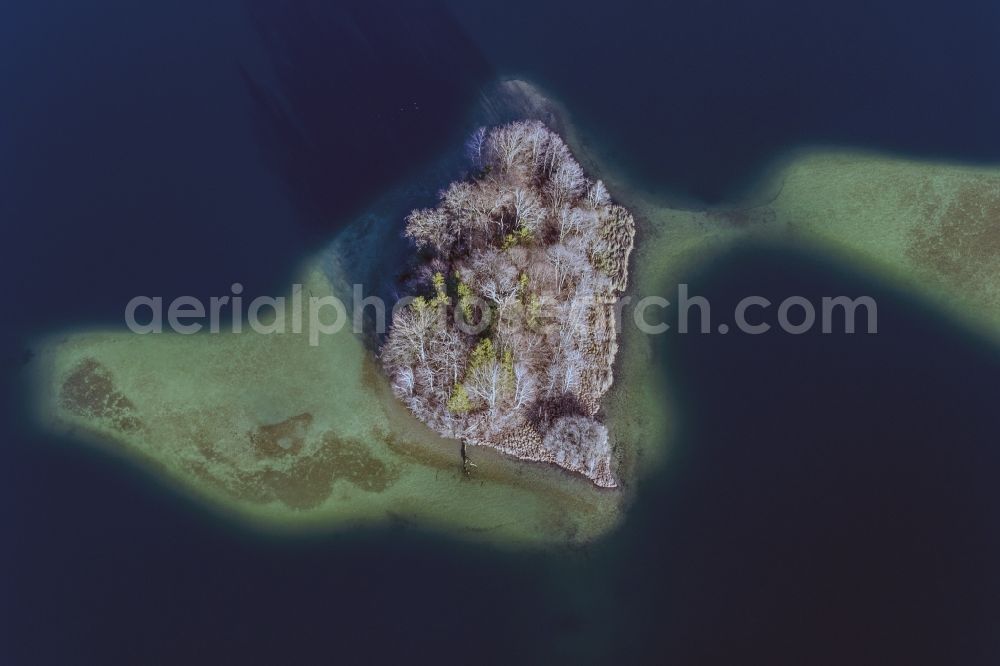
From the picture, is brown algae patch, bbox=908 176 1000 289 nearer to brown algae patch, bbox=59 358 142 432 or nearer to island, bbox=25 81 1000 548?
island, bbox=25 81 1000 548

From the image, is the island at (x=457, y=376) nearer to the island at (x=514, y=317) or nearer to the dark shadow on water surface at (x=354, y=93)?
the island at (x=514, y=317)

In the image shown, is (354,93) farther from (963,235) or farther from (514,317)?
(963,235)

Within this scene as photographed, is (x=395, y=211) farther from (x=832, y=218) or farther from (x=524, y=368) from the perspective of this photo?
(x=832, y=218)

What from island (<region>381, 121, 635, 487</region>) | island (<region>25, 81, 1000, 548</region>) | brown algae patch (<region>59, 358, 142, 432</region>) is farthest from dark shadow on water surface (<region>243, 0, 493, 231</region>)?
brown algae patch (<region>59, 358, 142, 432</region>)

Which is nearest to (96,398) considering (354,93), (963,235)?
(354,93)

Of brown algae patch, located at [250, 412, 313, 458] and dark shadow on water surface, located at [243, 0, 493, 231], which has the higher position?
dark shadow on water surface, located at [243, 0, 493, 231]

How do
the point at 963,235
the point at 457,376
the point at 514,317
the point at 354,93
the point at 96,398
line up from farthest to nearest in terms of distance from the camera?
1. the point at 354,93
2. the point at 963,235
3. the point at 96,398
4. the point at 514,317
5. the point at 457,376

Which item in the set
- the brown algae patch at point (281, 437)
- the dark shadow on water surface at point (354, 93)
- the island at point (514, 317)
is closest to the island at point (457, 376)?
the brown algae patch at point (281, 437)

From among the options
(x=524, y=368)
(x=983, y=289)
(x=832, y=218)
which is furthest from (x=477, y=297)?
(x=983, y=289)
